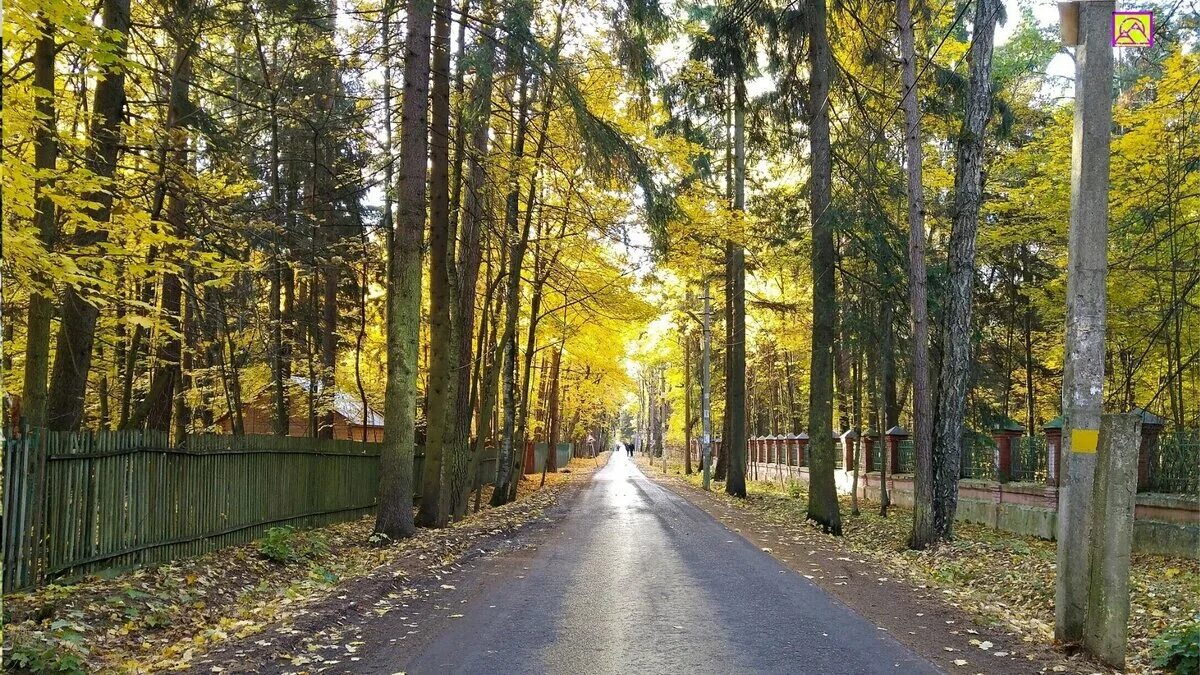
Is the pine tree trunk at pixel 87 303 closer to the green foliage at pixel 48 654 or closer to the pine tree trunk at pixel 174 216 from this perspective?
the pine tree trunk at pixel 174 216

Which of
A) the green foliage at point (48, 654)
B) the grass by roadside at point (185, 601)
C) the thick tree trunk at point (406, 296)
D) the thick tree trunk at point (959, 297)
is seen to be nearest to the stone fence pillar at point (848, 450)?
the thick tree trunk at point (959, 297)

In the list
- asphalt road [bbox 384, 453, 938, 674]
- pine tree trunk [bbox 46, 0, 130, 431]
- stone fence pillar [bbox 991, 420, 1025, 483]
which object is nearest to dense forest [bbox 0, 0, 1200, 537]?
pine tree trunk [bbox 46, 0, 130, 431]

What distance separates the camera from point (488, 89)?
12.9m

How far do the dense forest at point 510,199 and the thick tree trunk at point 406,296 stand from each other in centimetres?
4

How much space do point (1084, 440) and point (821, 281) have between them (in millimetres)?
9741

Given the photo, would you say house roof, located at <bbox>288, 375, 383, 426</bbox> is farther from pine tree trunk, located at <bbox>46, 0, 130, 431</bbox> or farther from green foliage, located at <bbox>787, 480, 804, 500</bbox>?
green foliage, located at <bbox>787, 480, 804, 500</bbox>

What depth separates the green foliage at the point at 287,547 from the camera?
10.2 m

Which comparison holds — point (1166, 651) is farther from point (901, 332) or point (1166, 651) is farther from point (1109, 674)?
point (901, 332)

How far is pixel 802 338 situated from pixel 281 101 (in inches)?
672

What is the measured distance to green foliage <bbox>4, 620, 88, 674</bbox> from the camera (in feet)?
15.8

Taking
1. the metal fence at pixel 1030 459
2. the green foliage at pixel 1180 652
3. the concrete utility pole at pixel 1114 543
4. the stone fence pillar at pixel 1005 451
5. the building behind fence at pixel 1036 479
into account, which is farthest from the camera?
the stone fence pillar at pixel 1005 451

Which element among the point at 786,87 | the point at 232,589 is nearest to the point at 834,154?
the point at 786,87

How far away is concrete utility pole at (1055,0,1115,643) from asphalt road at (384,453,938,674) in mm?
1461

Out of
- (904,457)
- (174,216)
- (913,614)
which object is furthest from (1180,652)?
(904,457)
